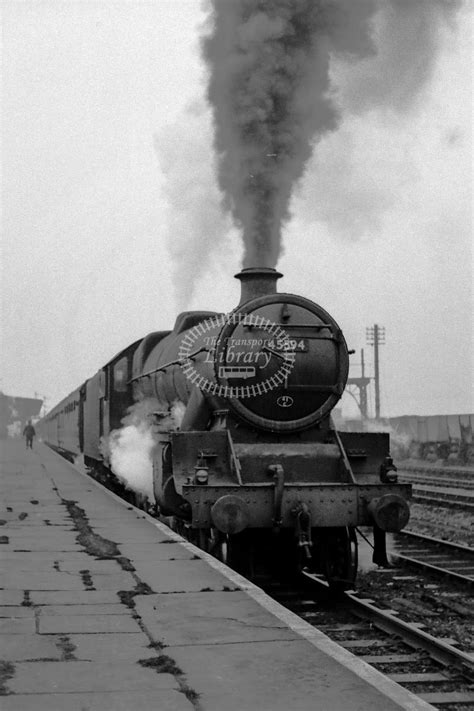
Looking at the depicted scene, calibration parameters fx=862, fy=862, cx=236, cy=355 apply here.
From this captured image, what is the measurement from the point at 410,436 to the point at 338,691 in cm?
3371

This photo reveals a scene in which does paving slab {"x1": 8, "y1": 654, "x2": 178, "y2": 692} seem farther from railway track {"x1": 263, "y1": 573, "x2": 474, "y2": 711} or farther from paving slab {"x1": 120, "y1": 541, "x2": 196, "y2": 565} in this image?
paving slab {"x1": 120, "y1": 541, "x2": 196, "y2": 565}

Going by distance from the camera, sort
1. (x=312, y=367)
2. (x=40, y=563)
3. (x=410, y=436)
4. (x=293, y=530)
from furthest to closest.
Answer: (x=410, y=436), (x=312, y=367), (x=293, y=530), (x=40, y=563)

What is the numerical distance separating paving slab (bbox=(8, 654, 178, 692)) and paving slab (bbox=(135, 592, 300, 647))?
0.58 meters

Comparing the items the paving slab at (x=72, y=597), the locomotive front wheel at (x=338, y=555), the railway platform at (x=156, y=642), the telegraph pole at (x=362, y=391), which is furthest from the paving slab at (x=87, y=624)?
the telegraph pole at (x=362, y=391)

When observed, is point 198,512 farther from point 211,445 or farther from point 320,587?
point 320,587

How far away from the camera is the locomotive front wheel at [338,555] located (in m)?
8.41

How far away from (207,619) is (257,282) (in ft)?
15.0

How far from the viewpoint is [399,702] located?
12.5ft

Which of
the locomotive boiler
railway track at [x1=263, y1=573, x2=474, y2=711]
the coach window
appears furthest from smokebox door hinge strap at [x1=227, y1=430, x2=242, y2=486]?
the coach window

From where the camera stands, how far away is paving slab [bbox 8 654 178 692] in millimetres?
4062

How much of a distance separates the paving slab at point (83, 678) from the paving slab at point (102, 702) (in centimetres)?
8

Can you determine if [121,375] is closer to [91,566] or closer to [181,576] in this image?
[91,566]

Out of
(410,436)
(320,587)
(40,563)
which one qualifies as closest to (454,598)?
(320,587)

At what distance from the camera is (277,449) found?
8836 mm
